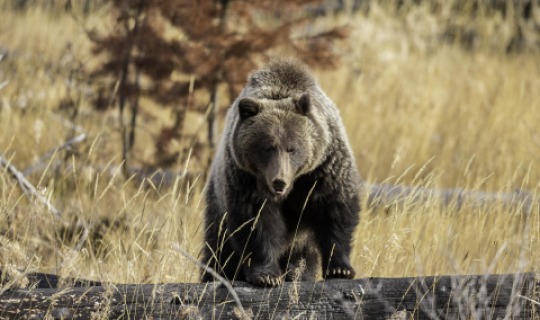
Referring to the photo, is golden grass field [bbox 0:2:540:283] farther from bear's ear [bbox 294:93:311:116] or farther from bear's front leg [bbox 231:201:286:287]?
bear's ear [bbox 294:93:311:116]

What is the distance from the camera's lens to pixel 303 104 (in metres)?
4.13

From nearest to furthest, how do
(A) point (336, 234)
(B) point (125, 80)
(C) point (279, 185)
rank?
(C) point (279, 185) → (A) point (336, 234) → (B) point (125, 80)

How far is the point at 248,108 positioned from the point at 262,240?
0.67 meters

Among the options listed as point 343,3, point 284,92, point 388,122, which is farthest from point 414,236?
point 343,3

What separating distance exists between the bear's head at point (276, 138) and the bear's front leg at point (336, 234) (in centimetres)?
26

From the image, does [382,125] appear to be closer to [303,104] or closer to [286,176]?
[303,104]

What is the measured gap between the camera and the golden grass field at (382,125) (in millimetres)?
5523

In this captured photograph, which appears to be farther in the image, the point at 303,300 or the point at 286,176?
the point at 286,176

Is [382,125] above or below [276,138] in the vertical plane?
below

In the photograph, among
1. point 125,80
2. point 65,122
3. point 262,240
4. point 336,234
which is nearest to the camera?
point 262,240

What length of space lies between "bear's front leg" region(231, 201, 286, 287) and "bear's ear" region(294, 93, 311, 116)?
52cm

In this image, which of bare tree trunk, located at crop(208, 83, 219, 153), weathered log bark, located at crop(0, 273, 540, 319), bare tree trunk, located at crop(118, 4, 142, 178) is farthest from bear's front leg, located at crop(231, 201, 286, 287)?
bare tree trunk, located at crop(208, 83, 219, 153)

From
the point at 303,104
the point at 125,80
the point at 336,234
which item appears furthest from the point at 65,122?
the point at 336,234

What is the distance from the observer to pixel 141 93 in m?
6.73
